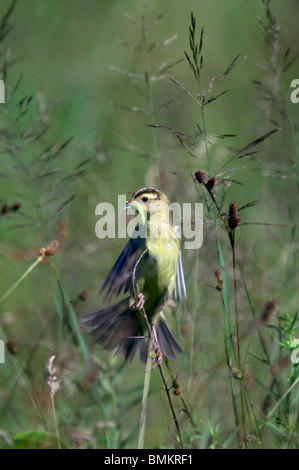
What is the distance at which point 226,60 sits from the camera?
19.4 feet

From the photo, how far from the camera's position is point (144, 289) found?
3287mm

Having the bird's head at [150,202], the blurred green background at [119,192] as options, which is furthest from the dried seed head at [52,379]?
the bird's head at [150,202]

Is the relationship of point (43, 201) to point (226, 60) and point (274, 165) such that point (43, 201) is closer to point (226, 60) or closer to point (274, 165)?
point (274, 165)

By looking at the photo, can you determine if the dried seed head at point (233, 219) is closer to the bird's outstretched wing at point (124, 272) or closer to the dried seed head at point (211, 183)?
the dried seed head at point (211, 183)

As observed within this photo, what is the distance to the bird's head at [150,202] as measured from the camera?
3.39 meters

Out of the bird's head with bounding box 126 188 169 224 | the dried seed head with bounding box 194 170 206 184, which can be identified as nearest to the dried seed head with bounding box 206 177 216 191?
the dried seed head with bounding box 194 170 206 184

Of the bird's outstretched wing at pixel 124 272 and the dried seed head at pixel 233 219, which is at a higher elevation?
the dried seed head at pixel 233 219

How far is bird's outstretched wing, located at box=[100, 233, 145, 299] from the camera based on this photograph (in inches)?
117

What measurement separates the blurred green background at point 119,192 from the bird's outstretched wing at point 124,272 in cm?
20

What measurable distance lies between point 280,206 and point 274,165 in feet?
0.86

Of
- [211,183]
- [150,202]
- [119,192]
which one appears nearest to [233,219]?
[211,183]

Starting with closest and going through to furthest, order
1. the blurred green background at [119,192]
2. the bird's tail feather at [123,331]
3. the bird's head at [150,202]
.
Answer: the blurred green background at [119,192] < the bird's tail feather at [123,331] < the bird's head at [150,202]

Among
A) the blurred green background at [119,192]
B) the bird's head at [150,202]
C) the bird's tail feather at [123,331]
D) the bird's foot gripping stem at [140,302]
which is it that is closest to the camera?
the bird's foot gripping stem at [140,302]
